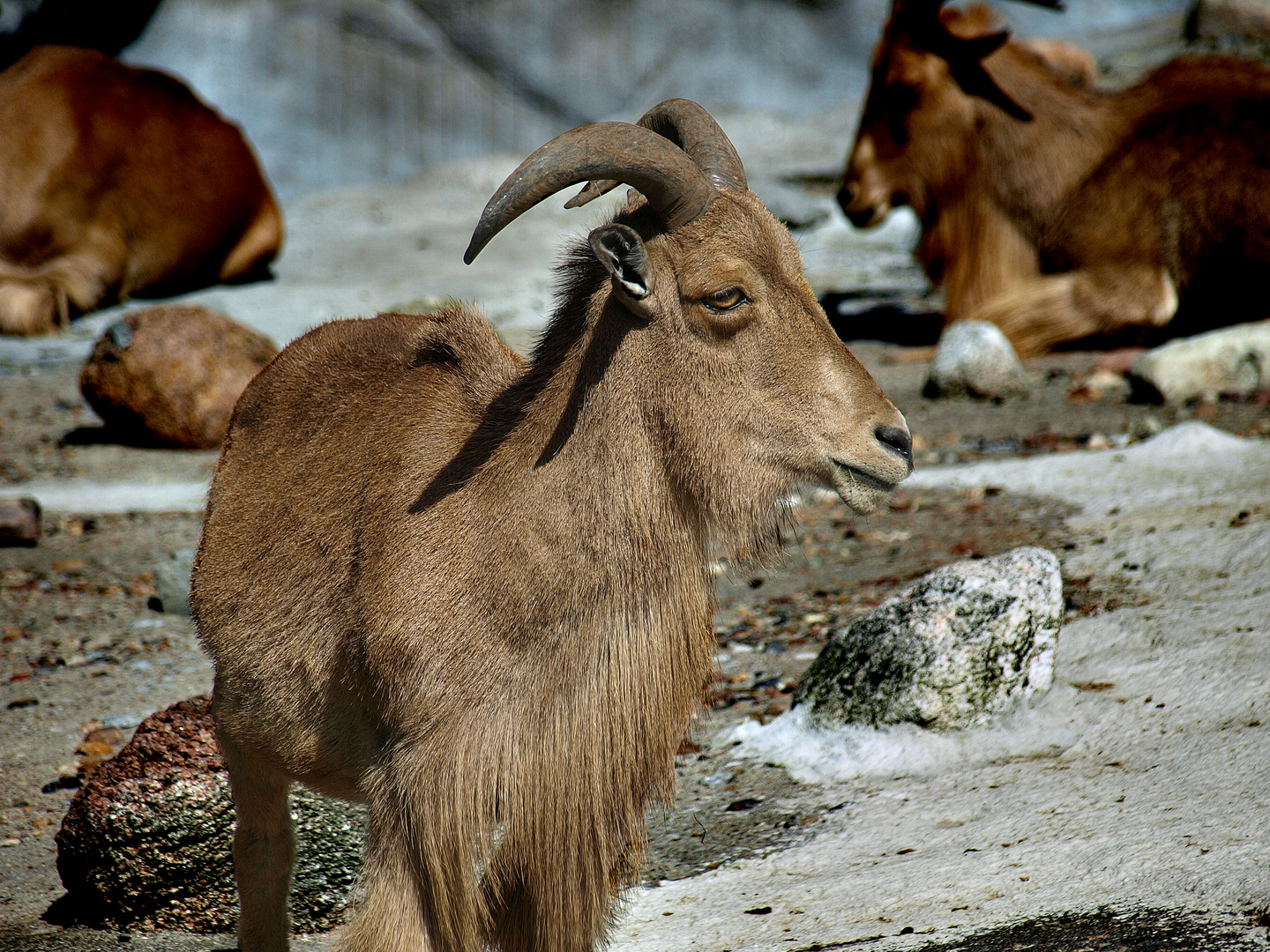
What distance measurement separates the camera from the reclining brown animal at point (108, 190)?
1129 cm

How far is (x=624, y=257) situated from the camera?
9.13 ft

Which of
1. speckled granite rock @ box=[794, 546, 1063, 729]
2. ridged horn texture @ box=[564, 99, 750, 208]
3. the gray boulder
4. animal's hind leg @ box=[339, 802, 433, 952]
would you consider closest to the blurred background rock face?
the gray boulder

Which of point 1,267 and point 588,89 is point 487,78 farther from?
point 1,267

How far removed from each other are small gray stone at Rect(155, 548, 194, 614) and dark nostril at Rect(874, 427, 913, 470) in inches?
158

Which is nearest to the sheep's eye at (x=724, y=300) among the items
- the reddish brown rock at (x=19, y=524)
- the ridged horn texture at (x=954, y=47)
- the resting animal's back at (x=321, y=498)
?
the resting animal's back at (x=321, y=498)

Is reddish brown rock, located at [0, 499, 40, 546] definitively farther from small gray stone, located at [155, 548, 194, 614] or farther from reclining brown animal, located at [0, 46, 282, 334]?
reclining brown animal, located at [0, 46, 282, 334]

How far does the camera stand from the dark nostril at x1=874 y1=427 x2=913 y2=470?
282 centimetres

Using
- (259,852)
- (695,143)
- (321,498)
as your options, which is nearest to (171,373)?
(259,852)

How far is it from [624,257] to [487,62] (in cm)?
1664

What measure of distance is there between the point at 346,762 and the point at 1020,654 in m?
2.28

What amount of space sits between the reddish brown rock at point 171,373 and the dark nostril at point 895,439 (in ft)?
20.7

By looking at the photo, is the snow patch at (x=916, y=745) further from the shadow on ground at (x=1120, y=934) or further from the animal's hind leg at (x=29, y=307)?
the animal's hind leg at (x=29, y=307)

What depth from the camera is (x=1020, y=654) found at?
4.21 metres

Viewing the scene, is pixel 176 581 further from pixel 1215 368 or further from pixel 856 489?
pixel 1215 368
